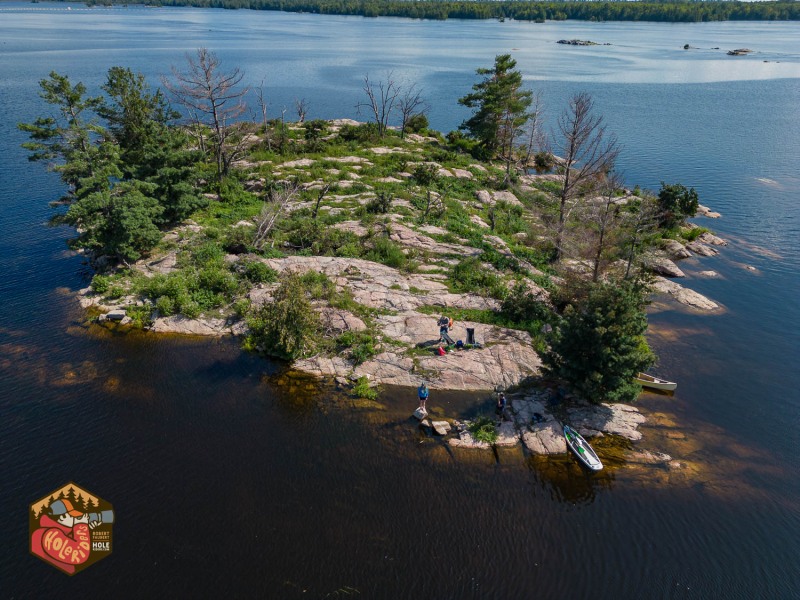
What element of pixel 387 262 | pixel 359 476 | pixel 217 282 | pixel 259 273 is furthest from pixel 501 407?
pixel 217 282

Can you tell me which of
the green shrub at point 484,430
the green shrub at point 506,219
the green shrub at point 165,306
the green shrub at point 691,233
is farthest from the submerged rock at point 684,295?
A: the green shrub at point 165,306

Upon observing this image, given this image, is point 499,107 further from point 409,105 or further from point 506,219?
point 409,105

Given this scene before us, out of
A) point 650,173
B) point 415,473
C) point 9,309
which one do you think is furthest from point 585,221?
point 9,309

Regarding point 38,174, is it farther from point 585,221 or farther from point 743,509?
point 743,509

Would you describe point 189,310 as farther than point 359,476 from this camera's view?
Yes

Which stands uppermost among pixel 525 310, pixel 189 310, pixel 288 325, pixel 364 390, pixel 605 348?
pixel 605 348

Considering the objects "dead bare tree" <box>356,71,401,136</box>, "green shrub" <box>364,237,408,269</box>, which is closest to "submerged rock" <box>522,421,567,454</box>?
"green shrub" <box>364,237,408,269</box>

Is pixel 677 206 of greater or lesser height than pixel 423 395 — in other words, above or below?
above

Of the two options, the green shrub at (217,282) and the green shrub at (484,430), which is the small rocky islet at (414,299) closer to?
the green shrub at (484,430)
